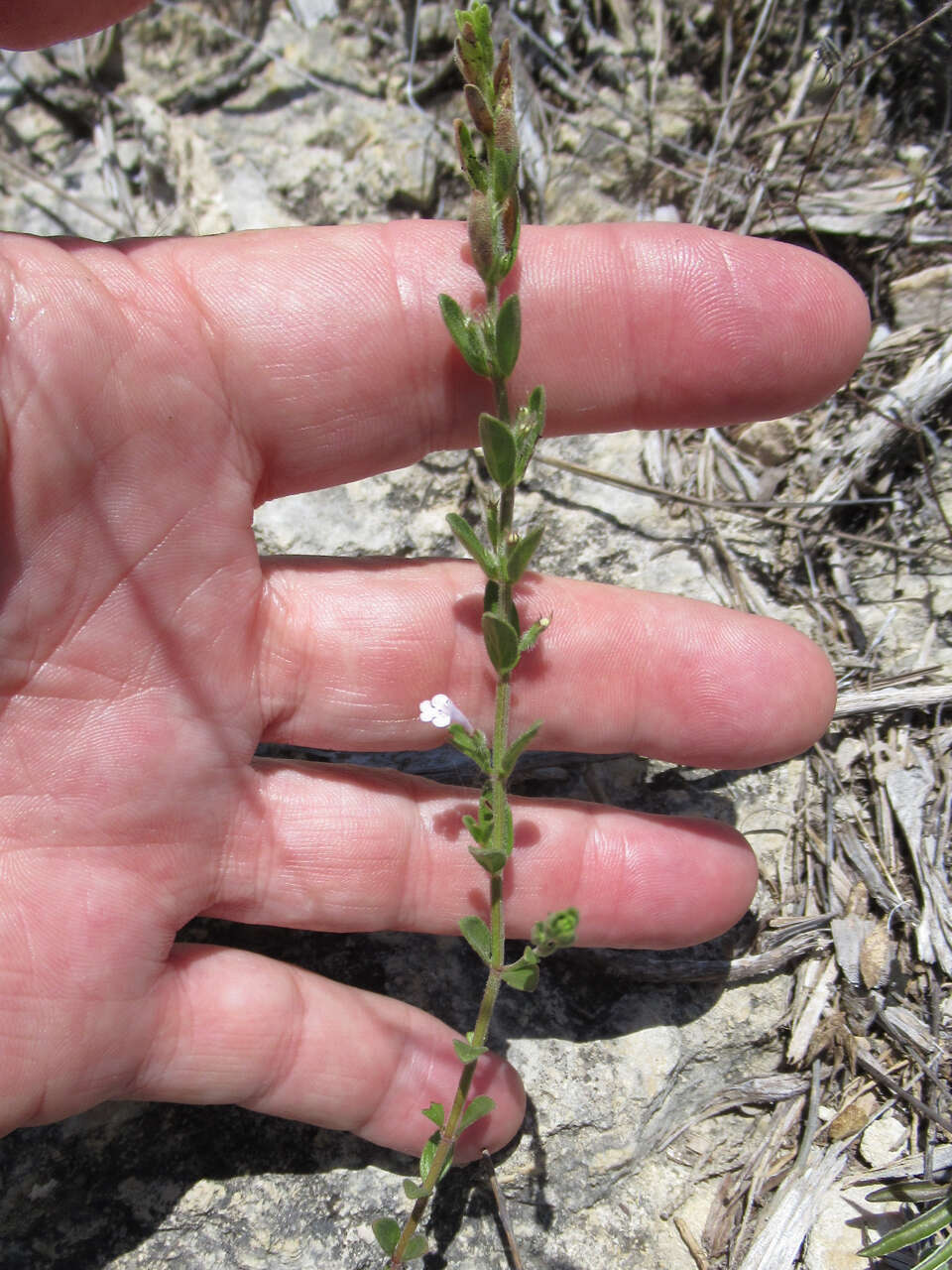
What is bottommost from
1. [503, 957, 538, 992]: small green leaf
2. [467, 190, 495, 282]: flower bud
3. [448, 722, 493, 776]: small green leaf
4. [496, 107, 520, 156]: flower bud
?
[503, 957, 538, 992]: small green leaf

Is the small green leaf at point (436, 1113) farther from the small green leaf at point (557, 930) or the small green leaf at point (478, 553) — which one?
the small green leaf at point (478, 553)

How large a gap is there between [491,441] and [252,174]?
2459mm

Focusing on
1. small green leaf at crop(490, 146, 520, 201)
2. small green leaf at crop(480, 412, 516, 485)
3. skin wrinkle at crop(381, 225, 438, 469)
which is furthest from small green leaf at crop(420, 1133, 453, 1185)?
small green leaf at crop(490, 146, 520, 201)

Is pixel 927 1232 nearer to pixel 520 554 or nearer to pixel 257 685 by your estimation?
pixel 520 554

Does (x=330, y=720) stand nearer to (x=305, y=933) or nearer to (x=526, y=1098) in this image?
(x=305, y=933)

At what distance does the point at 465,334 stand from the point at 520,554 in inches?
22.7

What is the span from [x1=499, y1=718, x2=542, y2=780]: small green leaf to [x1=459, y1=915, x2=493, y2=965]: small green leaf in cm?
38

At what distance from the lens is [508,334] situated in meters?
2.64

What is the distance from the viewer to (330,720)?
308cm

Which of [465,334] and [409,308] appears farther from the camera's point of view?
[409,308]

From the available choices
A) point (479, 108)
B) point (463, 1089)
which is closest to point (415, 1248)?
point (463, 1089)

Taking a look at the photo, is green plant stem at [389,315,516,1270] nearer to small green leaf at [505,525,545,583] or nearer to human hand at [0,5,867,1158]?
small green leaf at [505,525,545,583]

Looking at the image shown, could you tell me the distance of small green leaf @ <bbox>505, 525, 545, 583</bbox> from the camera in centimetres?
266

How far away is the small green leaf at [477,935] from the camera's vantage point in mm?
2684
